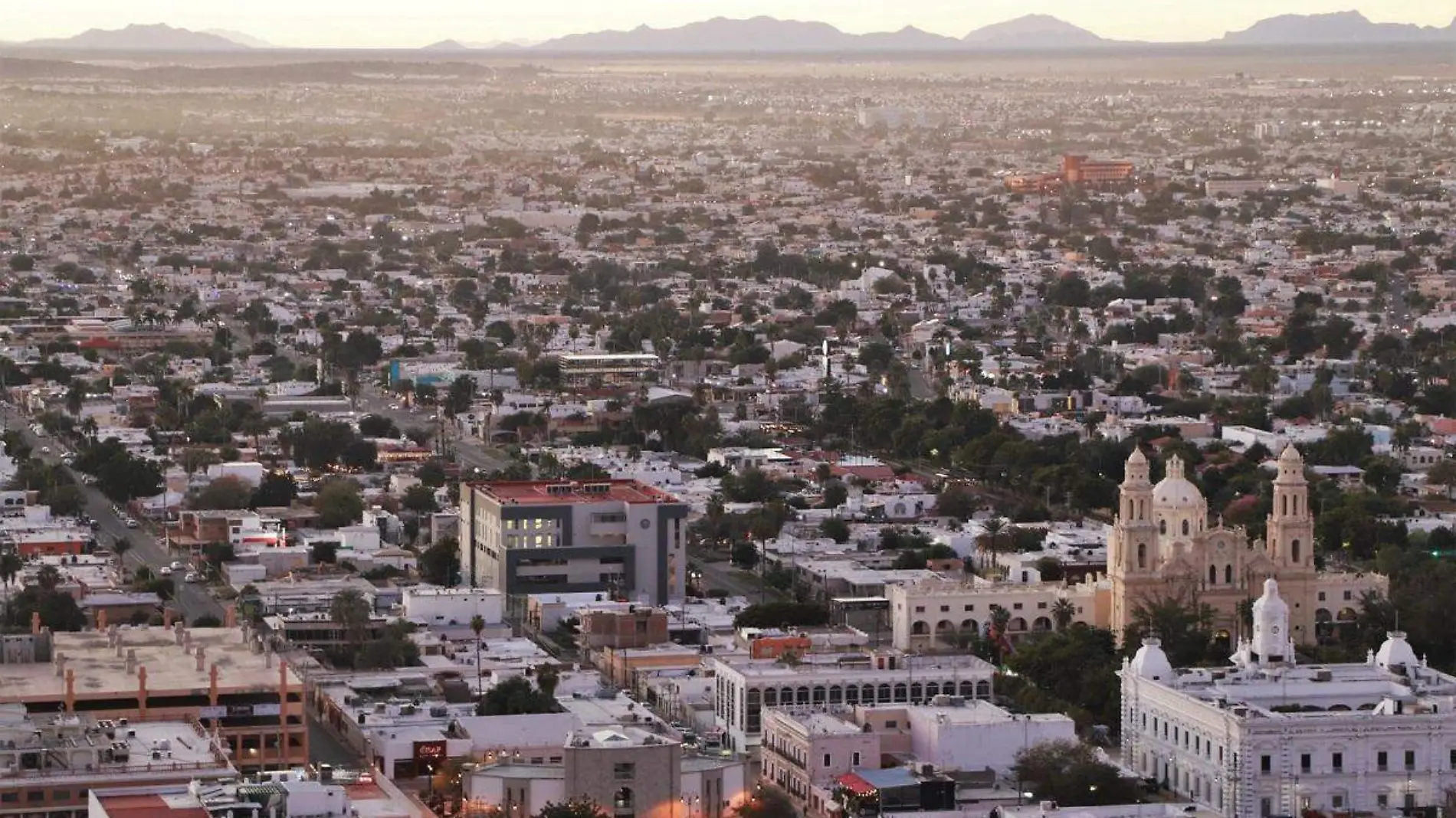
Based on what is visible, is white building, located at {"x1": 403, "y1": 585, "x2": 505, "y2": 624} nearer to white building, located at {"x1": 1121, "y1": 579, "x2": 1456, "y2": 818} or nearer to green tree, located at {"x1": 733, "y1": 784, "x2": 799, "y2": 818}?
white building, located at {"x1": 1121, "y1": 579, "x2": 1456, "y2": 818}

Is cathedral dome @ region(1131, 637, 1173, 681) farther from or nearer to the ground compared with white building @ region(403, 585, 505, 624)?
farther from the ground

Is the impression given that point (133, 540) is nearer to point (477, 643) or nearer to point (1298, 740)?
point (477, 643)

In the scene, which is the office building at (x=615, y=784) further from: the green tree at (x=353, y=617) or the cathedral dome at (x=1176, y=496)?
the cathedral dome at (x=1176, y=496)

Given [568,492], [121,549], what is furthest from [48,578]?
[568,492]

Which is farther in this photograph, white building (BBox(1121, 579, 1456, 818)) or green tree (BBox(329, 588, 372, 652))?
green tree (BBox(329, 588, 372, 652))

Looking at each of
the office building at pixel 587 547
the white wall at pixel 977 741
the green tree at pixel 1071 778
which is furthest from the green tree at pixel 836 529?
the green tree at pixel 1071 778

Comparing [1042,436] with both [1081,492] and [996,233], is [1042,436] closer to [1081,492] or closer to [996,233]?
[1081,492]

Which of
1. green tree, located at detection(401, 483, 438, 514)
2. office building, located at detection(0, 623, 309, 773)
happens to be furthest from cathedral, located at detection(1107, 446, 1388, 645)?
green tree, located at detection(401, 483, 438, 514)
